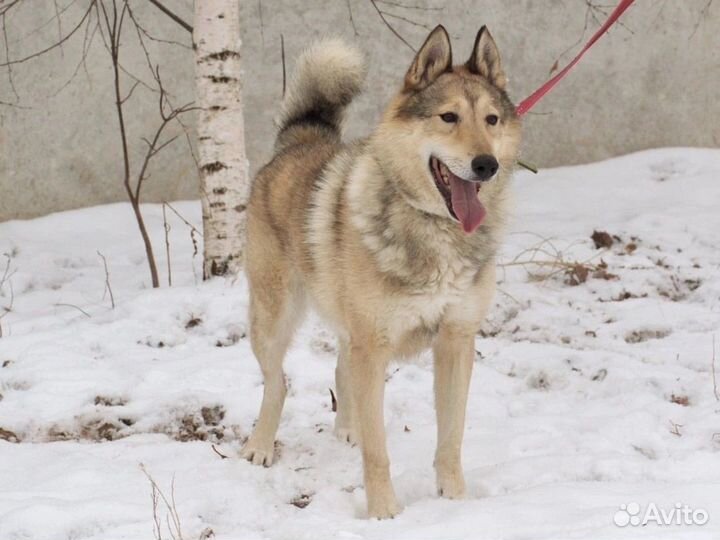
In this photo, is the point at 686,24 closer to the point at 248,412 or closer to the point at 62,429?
the point at 248,412

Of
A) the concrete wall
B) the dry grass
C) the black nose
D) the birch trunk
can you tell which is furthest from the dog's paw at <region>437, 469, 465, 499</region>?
the concrete wall

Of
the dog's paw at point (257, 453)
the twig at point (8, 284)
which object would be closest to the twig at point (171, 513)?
the dog's paw at point (257, 453)

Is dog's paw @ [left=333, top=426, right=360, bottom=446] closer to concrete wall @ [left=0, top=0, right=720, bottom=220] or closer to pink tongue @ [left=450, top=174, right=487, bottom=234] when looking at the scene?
pink tongue @ [left=450, top=174, right=487, bottom=234]

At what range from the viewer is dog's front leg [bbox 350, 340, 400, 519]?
3.20 m

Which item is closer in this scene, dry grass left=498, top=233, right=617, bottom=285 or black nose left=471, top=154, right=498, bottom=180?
black nose left=471, top=154, right=498, bottom=180

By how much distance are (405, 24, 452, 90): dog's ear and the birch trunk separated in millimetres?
2400

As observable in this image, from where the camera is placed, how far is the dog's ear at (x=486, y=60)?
3332 millimetres

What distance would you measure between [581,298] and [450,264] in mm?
2394

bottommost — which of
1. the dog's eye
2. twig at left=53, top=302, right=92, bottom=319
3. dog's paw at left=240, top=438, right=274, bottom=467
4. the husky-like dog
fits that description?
dog's paw at left=240, top=438, right=274, bottom=467

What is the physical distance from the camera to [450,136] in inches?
122

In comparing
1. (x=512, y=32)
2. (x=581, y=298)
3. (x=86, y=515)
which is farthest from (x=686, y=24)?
(x=86, y=515)

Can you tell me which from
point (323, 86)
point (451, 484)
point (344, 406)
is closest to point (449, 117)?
point (323, 86)

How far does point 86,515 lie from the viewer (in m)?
3.05

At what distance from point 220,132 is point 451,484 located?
286 cm
